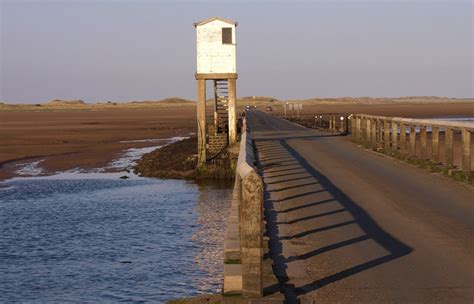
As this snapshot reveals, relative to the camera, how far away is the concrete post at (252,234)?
7566 mm

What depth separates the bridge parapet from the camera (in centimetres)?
1792

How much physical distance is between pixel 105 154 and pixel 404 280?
38.3m

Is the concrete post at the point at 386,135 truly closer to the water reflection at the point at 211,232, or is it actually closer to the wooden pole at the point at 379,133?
the wooden pole at the point at 379,133

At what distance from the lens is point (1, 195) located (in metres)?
27.1

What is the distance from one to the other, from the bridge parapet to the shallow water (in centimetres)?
564

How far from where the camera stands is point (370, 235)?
11109 mm

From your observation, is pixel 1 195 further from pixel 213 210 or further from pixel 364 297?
pixel 364 297

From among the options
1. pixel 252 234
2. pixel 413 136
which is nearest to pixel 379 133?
pixel 413 136

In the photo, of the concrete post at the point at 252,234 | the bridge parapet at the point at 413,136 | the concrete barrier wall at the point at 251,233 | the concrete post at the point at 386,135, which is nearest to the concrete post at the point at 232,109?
the bridge parapet at the point at 413,136

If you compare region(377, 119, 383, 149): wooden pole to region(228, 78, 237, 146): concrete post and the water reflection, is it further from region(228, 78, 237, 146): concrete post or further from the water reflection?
region(228, 78, 237, 146): concrete post

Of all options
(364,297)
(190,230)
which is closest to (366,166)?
(190,230)

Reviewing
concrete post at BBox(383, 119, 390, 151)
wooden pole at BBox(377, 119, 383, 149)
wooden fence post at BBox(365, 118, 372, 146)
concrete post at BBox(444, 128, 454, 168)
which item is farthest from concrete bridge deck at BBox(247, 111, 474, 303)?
wooden fence post at BBox(365, 118, 372, 146)

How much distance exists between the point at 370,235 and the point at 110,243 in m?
7.32

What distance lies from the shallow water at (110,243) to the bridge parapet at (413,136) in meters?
5.64
